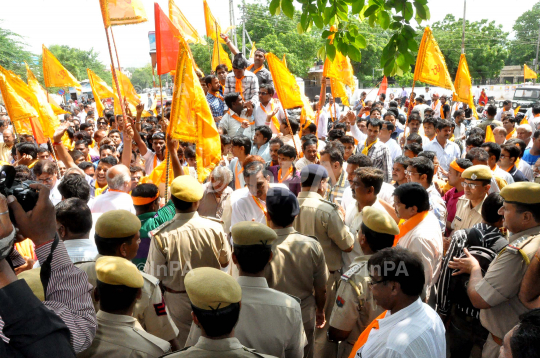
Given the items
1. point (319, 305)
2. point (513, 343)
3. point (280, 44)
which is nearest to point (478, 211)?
point (319, 305)

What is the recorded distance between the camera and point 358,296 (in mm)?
2656

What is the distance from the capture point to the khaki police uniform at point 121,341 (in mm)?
2090

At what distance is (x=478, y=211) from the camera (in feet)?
13.4

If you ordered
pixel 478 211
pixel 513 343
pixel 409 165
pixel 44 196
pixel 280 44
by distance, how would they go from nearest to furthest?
pixel 513 343, pixel 44 196, pixel 478 211, pixel 409 165, pixel 280 44

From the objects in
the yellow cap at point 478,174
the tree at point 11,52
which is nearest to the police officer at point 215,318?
the yellow cap at point 478,174

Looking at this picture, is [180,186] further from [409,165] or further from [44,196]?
[409,165]

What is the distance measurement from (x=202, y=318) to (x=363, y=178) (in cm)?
232

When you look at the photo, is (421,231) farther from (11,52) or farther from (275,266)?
(11,52)

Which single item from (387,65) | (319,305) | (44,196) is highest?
(387,65)

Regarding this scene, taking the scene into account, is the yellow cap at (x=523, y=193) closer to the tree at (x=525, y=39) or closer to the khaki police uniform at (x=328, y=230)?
the khaki police uniform at (x=328, y=230)

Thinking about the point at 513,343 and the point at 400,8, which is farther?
the point at 400,8

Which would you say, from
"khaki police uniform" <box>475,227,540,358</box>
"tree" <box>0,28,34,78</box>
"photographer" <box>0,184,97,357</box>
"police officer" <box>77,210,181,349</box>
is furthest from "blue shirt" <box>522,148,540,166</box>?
"tree" <box>0,28,34,78</box>

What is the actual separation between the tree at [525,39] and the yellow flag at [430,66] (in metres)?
57.3

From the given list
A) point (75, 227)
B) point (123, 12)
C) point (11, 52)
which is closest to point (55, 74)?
point (123, 12)
